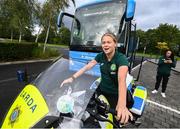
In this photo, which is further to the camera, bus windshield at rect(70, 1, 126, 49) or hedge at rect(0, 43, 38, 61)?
hedge at rect(0, 43, 38, 61)

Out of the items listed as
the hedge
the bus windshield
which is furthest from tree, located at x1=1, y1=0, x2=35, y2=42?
the bus windshield

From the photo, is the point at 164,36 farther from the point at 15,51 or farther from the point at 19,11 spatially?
the point at 15,51

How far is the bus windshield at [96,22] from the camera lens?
823 cm

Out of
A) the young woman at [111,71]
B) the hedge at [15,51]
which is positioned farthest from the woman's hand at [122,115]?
the hedge at [15,51]

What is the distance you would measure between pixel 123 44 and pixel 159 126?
11.8 ft

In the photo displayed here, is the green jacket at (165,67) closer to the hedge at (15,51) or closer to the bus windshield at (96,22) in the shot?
the bus windshield at (96,22)

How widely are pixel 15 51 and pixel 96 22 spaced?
38.3 ft

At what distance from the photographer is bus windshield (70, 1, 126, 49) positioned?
27.0 ft

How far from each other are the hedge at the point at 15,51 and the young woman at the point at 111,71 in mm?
15697

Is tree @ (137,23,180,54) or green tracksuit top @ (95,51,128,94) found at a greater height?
tree @ (137,23,180,54)

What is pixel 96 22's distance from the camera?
28.3 feet

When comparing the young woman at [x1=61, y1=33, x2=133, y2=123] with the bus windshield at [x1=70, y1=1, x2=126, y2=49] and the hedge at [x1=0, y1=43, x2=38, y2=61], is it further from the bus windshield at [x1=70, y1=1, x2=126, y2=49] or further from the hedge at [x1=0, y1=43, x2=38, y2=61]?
the hedge at [x1=0, y1=43, x2=38, y2=61]

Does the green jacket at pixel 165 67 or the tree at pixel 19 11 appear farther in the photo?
the tree at pixel 19 11

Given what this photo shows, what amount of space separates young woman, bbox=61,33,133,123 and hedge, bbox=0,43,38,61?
15.7m
